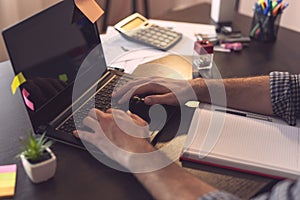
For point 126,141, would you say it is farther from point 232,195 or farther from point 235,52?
point 235,52

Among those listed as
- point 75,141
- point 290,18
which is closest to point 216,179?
point 75,141

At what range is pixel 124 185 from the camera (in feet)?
2.95

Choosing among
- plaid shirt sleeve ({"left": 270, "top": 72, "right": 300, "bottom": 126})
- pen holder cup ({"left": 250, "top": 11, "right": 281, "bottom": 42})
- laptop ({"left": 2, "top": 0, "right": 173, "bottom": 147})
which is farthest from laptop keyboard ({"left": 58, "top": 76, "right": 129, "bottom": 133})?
pen holder cup ({"left": 250, "top": 11, "right": 281, "bottom": 42})

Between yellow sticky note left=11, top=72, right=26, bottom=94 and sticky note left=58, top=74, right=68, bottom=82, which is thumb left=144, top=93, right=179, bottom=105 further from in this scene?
yellow sticky note left=11, top=72, right=26, bottom=94

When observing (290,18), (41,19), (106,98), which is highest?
(41,19)

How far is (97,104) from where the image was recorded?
112 cm

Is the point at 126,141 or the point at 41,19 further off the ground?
the point at 41,19

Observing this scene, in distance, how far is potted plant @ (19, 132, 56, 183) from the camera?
86 centimetres

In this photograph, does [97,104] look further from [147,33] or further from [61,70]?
[147,33]

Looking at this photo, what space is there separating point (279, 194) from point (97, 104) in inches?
20.2

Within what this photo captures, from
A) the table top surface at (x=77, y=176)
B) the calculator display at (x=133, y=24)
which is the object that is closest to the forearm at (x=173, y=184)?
the table top surface at (x=77, y=176)

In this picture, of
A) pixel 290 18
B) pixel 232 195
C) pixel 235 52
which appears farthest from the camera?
pixel 290 18

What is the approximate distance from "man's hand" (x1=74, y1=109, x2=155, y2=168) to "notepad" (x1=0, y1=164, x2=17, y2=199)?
16 centimetres

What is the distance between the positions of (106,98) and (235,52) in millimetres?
585
